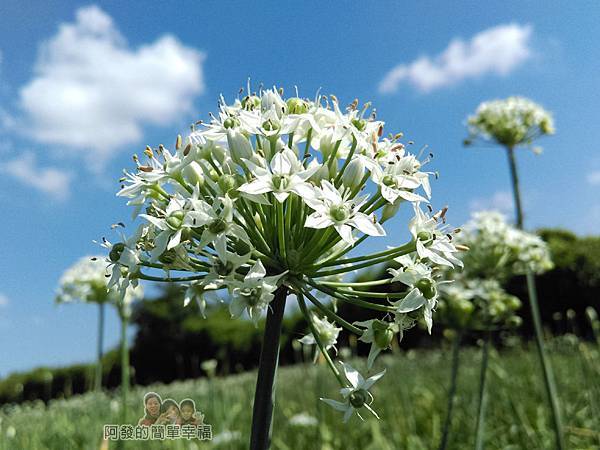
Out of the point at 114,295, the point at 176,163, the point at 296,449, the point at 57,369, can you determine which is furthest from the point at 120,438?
the point at 57,369

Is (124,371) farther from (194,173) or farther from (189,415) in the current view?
(194,173)

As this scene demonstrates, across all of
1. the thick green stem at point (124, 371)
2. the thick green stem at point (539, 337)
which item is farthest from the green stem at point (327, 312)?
the thick green stem at point (539, 337)

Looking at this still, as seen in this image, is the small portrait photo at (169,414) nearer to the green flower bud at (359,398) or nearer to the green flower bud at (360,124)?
the green flower bud at (359,398)

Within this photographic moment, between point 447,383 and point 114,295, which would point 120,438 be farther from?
point 447,383

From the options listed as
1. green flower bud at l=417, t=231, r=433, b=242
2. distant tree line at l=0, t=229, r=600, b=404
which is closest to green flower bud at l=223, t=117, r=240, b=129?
green flower bud at l=417, t=231, r=433, b=242

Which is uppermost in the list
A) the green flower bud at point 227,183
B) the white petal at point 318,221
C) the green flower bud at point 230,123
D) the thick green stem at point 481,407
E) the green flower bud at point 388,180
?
the green flower bud at point 230,123

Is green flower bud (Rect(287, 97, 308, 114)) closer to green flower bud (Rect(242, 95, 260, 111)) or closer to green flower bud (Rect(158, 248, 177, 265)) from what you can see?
green flower bud (Rect(242, 95, 260, 111))
